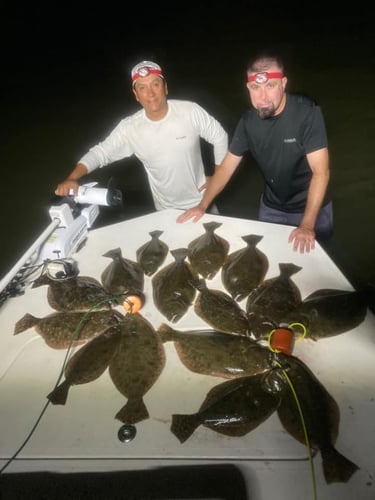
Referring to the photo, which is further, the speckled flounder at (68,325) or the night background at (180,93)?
the night background at (180,93)

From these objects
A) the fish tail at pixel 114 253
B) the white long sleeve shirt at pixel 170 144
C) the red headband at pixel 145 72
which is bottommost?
the fish tail at pixel 114 253

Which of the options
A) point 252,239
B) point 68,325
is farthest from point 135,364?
point 252,239

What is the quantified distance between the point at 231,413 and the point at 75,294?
→ 1.20 metres

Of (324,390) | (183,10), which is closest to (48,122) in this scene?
(324,390)

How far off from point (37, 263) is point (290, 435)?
188 cm

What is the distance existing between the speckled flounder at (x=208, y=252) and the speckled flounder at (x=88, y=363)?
687mm

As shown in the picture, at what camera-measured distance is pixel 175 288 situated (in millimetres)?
2014

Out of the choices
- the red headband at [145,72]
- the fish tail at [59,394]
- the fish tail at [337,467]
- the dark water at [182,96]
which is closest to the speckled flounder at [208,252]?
the fish tail at [59,394]

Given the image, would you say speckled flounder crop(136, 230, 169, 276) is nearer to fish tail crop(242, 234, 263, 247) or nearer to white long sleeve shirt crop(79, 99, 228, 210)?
fish tail crop(242, 234, 263, 247)

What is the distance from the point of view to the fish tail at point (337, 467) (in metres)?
1.18

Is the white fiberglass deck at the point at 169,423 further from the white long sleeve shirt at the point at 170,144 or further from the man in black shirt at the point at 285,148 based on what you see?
the white long sleeve shirt at the point at 170,144

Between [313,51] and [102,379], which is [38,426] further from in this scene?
[313,51]

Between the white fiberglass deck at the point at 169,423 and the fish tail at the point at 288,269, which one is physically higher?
the fish tail at the point at 288,269

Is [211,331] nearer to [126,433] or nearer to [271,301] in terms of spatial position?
[271,301]
